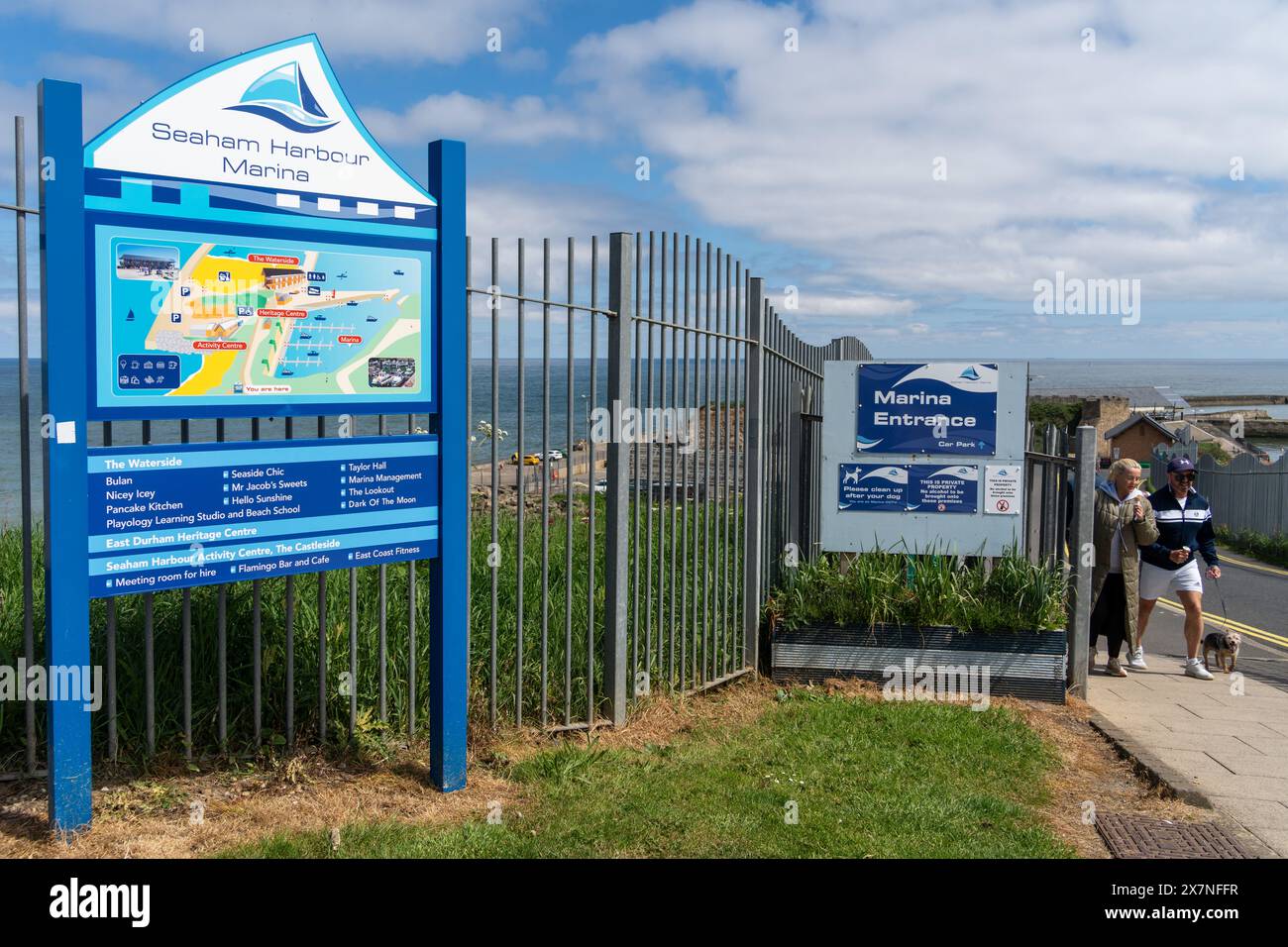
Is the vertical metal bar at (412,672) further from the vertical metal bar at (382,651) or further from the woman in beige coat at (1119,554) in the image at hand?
the woman in beige coat at (1119,554)

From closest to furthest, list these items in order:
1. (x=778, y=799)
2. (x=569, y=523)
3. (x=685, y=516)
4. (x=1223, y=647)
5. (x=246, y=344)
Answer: (x=246, y=344) < (x=778, y=799) < (x=569, y=523) < (x=685, y=516) < (x=1223, y=647)

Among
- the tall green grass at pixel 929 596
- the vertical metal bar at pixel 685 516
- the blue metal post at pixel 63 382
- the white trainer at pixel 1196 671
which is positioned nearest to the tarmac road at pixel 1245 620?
the white trainer at pixel 1196 671

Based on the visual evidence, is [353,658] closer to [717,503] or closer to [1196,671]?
[717,503]

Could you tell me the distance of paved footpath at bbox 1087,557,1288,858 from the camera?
5.59 m

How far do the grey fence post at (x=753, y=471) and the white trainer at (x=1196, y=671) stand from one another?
374 centimetres

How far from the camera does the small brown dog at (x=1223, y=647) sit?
8802mm

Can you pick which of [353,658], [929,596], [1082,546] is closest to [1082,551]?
[1082,546]

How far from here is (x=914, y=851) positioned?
4.61 metres

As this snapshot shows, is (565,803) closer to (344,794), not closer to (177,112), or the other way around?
(344,794)

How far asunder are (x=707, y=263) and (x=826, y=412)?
1.80m

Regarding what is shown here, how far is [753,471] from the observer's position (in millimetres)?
7484

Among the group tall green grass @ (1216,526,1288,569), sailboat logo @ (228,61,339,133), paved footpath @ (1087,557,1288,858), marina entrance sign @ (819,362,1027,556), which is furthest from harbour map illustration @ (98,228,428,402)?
tall green grass @ (1216,526,1288,569)

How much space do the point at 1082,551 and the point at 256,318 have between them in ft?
19.3

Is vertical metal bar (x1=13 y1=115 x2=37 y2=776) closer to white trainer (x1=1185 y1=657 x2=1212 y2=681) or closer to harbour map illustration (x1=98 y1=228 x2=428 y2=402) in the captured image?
harbour map illustration (x1=98 y1=228 x2=428 y2=402)
